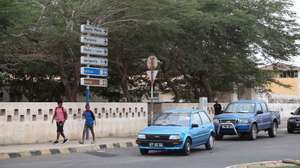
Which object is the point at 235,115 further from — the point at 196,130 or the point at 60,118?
the point at 60,118

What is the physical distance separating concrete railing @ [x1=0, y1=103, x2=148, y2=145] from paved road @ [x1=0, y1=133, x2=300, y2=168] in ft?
10.4

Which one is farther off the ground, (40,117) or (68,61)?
(68,61)

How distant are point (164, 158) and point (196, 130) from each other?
6.59 feet

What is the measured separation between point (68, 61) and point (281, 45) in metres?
12.6

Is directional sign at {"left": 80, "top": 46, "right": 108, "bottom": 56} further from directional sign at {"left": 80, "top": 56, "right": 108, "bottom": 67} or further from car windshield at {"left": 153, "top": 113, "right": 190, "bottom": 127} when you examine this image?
car windshield at {"left": 153, "top": 113, "right": 190, "bottom": 127}

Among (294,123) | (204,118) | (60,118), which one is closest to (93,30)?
(60,118)

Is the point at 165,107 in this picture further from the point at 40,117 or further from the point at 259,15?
the point at 40,117

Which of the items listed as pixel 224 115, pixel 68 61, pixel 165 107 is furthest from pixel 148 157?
pixel 165 107

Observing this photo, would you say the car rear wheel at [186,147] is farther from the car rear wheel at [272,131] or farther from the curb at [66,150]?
the car rear wheel at [272,131]

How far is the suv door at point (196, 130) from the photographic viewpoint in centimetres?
1899

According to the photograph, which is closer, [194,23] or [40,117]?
[40,117]

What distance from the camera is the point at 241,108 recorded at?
1032 inches

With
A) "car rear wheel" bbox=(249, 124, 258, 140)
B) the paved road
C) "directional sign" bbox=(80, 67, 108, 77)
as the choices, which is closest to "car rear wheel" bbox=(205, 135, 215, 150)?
the paved road

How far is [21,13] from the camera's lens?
67.0ft
